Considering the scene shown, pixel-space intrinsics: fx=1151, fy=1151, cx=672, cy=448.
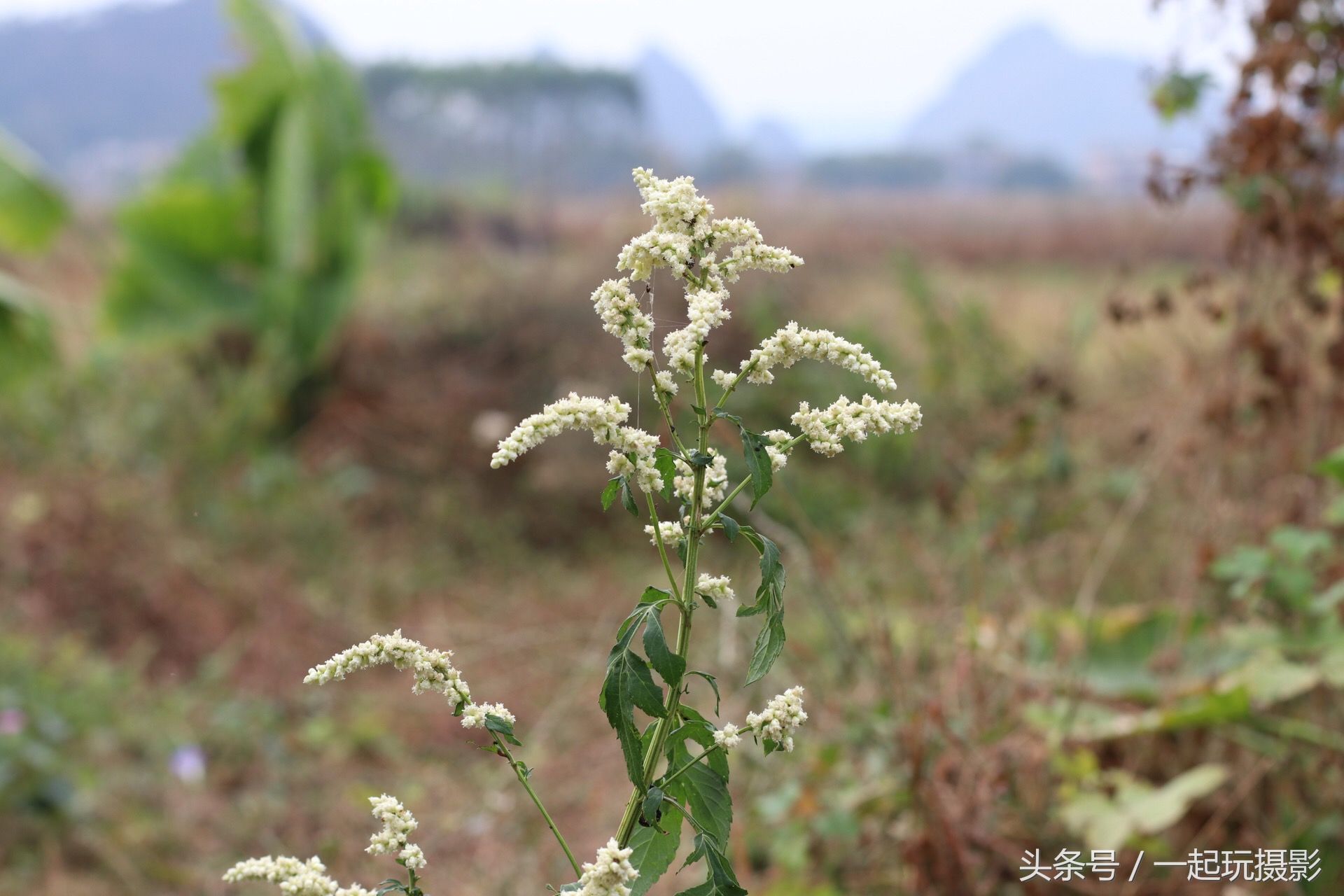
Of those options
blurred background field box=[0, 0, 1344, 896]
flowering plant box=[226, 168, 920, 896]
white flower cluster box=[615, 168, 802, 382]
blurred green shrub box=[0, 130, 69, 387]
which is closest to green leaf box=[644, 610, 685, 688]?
flowering plant box=[226, 168, 920, 896]

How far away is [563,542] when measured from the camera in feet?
24.6

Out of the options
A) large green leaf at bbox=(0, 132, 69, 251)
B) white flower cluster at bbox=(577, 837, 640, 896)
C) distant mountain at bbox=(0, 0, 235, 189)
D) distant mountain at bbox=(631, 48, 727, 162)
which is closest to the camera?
white flower cluster at bbox=(577, 837, 640, 896)

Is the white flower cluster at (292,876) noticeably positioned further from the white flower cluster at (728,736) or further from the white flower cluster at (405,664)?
the white flower cluster at (728,736)

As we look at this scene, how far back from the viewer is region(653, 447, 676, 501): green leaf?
1.03 meters

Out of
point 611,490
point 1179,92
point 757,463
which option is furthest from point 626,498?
point 1179,92

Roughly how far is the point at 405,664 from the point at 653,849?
0.95 ft

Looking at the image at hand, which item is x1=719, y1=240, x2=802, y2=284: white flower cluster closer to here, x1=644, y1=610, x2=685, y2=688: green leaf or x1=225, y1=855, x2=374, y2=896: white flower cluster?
x1=644, y1=610, x2=685, y2=688: green leaf

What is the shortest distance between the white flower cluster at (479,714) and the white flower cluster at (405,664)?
0.05 ft

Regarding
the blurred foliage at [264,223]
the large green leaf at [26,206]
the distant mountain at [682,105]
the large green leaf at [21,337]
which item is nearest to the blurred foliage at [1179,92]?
the large green leaf at [21,337]

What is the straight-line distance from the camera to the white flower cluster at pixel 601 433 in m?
0.92

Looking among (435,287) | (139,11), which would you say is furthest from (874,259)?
(139,11)

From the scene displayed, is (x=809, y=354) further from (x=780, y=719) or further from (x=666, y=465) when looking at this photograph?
(x=780, y=719)

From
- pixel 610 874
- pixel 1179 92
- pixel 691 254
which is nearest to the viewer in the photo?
pixel 610 874

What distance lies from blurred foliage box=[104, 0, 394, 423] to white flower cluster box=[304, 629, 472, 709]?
7712 mm
